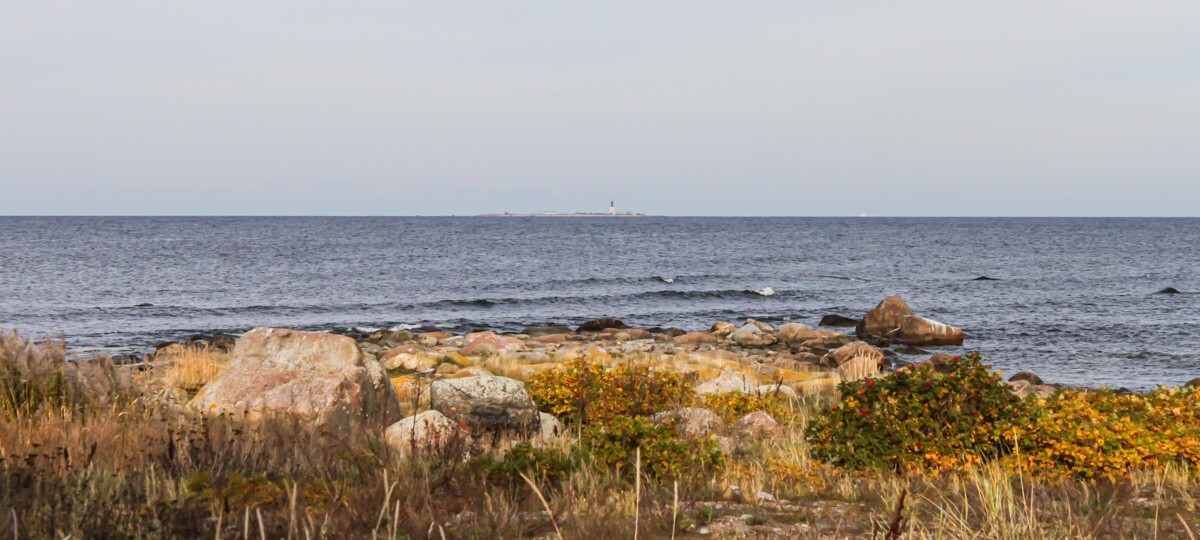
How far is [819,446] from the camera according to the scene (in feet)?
26.3

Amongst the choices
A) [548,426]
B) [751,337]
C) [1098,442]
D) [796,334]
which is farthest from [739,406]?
[796,334]

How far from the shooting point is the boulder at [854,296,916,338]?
26562 mm

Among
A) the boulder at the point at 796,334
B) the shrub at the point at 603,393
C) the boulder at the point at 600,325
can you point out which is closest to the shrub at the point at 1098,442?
the shrub at the point at 603,393

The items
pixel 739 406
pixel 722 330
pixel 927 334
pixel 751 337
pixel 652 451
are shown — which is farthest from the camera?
pixel 722 330

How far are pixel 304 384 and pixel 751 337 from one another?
18.1 metres

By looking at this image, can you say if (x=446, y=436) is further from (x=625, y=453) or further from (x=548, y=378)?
(x=548, y=378)

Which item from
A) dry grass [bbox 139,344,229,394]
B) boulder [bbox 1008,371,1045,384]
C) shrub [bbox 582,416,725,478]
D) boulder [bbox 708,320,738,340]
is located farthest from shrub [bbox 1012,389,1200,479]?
boulder [bbox 708,320,738,340]

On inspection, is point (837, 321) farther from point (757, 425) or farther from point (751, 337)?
point (757, 425)

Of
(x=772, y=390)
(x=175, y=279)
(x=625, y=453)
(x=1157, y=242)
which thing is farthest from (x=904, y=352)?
(x=1157, y=242)

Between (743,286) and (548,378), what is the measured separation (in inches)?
1273

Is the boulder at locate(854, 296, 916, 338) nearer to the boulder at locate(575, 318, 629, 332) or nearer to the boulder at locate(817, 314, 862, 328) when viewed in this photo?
the boulder at locate(817, 314, 862, 328)

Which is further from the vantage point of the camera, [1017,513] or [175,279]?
[175,279]

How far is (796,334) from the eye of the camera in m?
25.9

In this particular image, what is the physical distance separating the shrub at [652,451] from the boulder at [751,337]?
18491 mm
